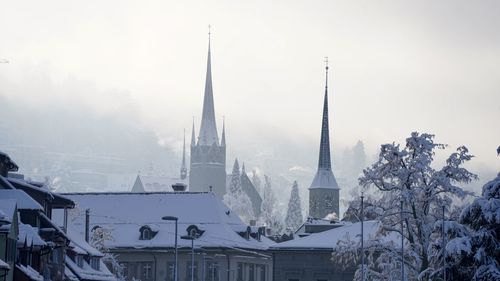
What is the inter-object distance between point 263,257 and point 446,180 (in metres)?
59.6

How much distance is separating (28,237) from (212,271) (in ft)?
211

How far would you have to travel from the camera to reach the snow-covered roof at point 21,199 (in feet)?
238

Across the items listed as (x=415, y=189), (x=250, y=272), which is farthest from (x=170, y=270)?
(x=415, y=189)

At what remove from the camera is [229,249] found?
134 metres

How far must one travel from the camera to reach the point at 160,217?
138500 millimetres

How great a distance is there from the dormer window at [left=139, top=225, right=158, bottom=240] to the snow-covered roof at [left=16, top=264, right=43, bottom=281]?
61.1 meters

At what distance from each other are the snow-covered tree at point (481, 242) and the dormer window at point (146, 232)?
69888 mm

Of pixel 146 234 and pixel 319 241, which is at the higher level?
pixel 146 234

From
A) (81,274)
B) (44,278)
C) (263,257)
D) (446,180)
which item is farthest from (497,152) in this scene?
(263,257)

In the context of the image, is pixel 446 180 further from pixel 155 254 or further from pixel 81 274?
pixel 155 254

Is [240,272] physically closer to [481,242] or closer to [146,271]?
[146,271]

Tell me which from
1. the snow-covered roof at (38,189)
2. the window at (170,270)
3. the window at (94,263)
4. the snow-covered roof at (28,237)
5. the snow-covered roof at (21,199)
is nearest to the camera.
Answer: the snow-covered roof at (28,237)

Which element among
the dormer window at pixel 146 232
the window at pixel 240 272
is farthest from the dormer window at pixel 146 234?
the window at pixel 240 272

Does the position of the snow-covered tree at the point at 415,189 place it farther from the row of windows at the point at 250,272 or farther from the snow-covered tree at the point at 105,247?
the row of windows at the point at 250,272
